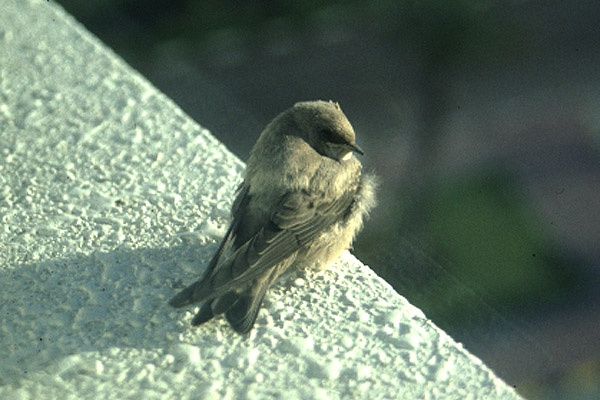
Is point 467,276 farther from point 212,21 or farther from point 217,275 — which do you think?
point 212,21

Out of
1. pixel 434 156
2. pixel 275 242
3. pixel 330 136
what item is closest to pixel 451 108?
pixel 434 156

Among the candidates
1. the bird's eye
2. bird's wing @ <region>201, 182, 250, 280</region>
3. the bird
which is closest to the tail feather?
the bird

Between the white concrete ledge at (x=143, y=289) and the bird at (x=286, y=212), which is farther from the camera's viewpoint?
the bird at (x=286, y=212)

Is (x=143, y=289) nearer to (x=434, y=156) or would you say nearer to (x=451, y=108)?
(x=434, y=156)

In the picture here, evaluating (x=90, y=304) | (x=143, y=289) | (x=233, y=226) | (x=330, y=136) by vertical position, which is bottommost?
(x=90, y=304)

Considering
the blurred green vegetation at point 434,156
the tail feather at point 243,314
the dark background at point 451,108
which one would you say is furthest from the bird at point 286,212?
the dark background at point 451,108

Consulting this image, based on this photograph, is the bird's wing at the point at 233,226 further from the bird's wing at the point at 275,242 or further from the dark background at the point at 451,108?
the dark background at the point at 451,108

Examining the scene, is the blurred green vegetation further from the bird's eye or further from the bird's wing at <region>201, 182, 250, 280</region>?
the bird's wing at <region>201, 182, 250, 280</region>

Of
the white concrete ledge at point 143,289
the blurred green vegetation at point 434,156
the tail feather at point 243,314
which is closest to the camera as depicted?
the white concrete ledge at point 143,289
